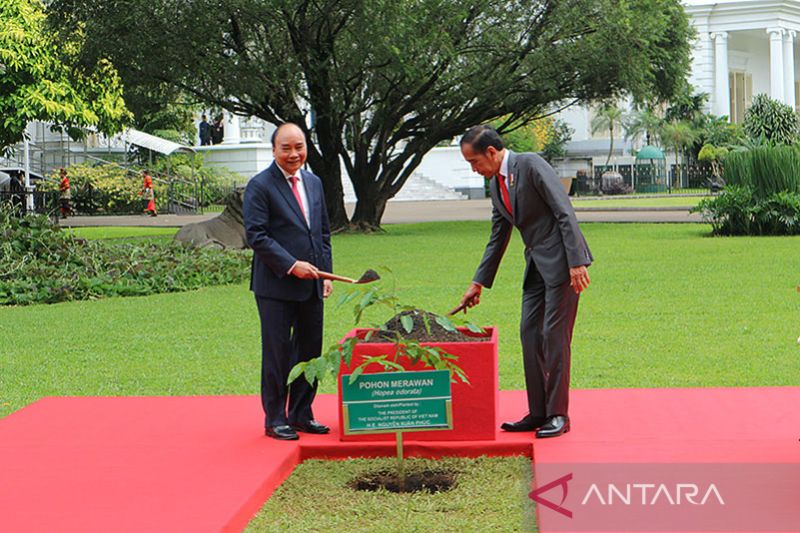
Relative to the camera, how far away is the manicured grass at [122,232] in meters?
29.0

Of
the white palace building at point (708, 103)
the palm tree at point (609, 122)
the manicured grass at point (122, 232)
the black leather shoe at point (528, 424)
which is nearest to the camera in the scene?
the black leather shoe at point (528, 424)

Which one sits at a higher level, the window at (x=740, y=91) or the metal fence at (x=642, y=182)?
the window at (x=740, y=91)

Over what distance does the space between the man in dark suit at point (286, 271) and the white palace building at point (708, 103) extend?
144 ft

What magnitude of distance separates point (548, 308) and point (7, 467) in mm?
2990

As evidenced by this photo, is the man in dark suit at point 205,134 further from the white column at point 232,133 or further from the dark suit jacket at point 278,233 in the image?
the dark suit jacket at point 278,233

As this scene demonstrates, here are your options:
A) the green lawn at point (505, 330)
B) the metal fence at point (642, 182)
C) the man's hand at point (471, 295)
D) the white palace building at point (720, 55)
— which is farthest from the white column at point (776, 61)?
the man's hand at point (471, 295)

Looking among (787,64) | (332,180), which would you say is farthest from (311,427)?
(787,64)

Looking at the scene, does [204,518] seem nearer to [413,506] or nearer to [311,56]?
[413,506]

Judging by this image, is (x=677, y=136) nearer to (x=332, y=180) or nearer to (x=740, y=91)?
(x=740, y=91)

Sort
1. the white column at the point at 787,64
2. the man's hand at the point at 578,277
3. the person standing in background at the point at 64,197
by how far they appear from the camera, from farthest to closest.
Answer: the white column at the point at 787,64 < the person standing in background at the point at 64,197 < the man's hand at the point at 578,277

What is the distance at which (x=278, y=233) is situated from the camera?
720 centimetres

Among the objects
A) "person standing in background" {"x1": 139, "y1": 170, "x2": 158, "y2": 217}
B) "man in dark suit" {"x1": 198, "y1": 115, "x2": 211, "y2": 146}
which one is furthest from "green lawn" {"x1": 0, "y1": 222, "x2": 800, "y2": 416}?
"man in dark suit" {"x1": 198, "y1": 115, "x2": 211, "y2": 146}

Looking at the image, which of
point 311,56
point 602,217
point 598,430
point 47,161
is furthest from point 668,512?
point 47,161

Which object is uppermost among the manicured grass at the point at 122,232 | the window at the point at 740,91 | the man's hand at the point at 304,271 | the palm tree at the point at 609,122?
the window at the point at 740,91
